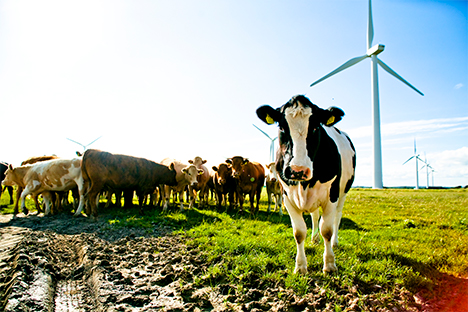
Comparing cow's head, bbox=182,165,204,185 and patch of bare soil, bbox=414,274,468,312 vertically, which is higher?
cow's head, bbox=182,165,204,185

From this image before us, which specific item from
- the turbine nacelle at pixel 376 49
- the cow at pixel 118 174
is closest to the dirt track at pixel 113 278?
the cow at pixel 118 174

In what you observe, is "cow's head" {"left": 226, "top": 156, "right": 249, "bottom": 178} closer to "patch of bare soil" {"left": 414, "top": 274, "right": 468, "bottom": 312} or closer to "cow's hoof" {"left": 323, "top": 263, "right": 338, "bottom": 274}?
"cow's hoof" {"left": 323, "top": 263, "right": 338, "bottom": 274}

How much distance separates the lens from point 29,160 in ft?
49.4

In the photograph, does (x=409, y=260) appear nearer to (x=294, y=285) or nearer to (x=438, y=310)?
(x=438, y=310)

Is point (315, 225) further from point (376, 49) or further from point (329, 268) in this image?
point (376, 49)

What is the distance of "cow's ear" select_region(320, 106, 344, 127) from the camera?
4.07m

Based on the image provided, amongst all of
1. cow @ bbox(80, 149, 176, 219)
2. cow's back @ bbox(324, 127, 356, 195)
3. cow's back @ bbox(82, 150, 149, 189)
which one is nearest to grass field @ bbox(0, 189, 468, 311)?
cow's back @ bbox(324, 127, 356, 195)

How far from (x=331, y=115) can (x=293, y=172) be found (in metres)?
1.31

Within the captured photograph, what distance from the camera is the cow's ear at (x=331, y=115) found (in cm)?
407

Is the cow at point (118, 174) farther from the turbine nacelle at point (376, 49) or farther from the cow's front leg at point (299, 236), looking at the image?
the turbine nacelle at point (376, 49)

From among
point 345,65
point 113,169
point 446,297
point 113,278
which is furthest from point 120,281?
point 345,65

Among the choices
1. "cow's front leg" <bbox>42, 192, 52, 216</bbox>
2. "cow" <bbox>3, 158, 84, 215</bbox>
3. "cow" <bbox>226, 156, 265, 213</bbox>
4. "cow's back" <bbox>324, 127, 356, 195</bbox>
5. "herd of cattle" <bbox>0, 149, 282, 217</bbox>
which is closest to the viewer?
"cow's back" <bbox>324, 127, 356, 195</bbox>

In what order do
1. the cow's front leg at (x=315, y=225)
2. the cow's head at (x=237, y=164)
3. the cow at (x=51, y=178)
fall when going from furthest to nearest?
the cow's head at (x=237, y=164), the cow at (x=51, y=178), the cow's front leg at (x=315, y=225)

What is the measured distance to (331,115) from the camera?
414 centimetres
